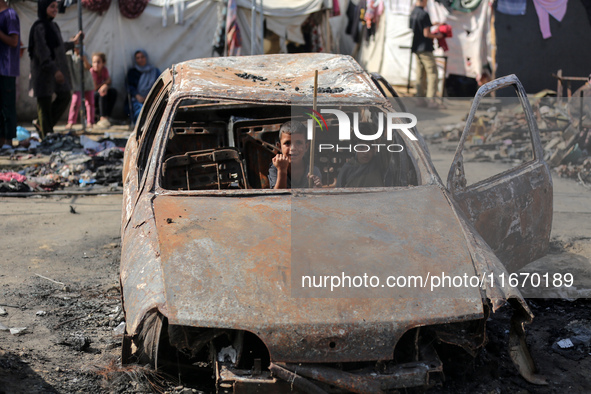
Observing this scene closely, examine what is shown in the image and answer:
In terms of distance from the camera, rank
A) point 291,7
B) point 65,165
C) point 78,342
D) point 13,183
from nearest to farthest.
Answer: point 78,342 < point 13,183 < point 65,165 < point 291,7

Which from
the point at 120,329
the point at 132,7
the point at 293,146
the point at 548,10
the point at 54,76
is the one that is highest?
the point at 548,10

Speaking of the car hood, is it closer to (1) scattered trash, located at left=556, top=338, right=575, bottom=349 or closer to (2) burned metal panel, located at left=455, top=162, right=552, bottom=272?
(2) burned metal panel, located at left=455, top=162, right=552, bottom=272

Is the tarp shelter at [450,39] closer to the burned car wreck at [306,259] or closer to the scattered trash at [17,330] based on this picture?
the burned car wreck at [306,259]

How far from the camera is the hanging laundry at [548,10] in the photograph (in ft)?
47.6

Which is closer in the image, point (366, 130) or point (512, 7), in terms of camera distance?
point (366, 130)

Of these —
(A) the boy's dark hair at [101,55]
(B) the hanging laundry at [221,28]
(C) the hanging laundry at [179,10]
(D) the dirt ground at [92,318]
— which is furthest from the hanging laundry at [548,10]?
(A) the boy's dark hair at [101,55]

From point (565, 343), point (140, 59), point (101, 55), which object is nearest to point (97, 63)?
point (101, 55)

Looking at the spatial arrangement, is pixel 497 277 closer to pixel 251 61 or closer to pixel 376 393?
pixel 376 393

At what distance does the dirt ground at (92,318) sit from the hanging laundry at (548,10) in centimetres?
886

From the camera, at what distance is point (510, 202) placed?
4484mm

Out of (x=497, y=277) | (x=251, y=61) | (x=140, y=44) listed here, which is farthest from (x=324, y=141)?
(x=140, y=44)

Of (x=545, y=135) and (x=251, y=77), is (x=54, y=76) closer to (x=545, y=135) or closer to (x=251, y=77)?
(x=251, y=77)

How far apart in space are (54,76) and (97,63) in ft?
6.72

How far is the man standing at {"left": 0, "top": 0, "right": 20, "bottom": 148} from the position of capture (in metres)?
9.23
